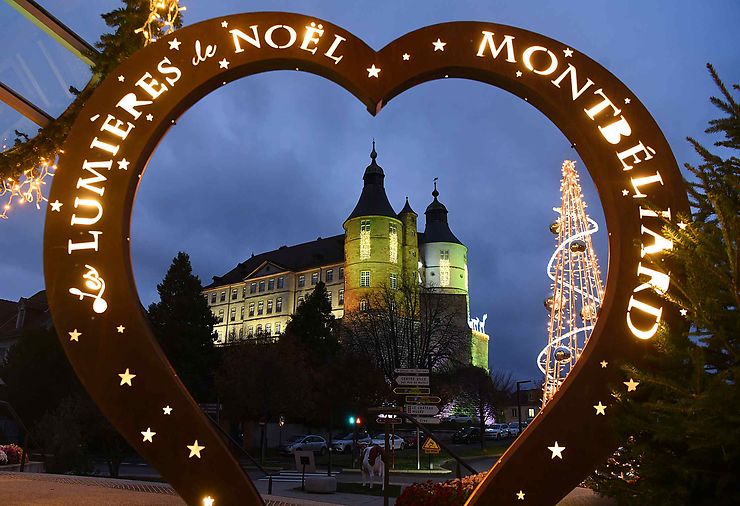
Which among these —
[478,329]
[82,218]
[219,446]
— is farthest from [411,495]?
[478,329]

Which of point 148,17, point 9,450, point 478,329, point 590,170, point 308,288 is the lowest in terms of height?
point 9,450

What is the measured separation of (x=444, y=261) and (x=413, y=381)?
79240 millimetres

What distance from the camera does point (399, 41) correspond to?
5.33 metres

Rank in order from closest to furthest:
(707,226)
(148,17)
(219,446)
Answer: (707,226) < (219,446) < (148,17)

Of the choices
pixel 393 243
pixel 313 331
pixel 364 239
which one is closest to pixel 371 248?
pixel 364 239

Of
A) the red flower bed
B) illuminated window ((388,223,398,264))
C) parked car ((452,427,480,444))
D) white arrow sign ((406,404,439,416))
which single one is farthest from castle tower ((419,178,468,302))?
the red flower bed

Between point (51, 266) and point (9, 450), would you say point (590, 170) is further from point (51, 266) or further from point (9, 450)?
point (9, 450)

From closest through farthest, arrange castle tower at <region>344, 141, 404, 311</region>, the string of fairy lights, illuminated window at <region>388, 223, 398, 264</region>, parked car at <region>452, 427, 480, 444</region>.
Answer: the string of fairy lights → parked car at <region>452, 427, 480, 444</region> → castle tower at <region>344, 141, 404, 311</region> → illuminated window at <region>388, 223, 398, 264</region>

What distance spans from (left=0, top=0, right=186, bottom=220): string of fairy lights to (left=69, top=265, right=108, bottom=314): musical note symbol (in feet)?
4.29

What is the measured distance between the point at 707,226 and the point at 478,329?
8916cm

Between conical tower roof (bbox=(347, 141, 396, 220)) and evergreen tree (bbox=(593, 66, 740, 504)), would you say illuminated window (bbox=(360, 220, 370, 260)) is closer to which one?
conical tower roof (bbox=(347, 141, 396, 220))

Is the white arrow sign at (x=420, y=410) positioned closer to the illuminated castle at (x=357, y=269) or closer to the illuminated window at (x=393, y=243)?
the illuminated castle at (x=357, y=269)

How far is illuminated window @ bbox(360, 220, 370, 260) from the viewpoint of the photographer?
83.5 metres

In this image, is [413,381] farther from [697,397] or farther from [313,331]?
[313,331]
